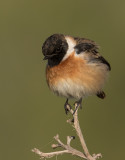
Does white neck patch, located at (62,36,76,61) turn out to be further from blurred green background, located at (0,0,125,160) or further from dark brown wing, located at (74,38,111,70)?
blurred green background, located at (0,0,125,160)

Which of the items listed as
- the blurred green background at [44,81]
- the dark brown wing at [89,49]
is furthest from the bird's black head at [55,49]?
the blurred green background at [44,81]

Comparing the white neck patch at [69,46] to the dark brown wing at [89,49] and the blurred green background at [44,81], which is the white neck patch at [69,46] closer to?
the dark brown wing at [89,49]

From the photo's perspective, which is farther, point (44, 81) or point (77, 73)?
point (44, 81)

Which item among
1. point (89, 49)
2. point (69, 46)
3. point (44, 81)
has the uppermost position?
point (69, 46)

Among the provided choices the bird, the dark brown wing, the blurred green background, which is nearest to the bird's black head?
the bird

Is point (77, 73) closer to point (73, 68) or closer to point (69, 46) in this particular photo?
point (73, 68)

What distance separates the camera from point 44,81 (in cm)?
877

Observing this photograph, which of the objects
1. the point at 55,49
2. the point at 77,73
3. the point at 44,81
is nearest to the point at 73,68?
the point at 77,73

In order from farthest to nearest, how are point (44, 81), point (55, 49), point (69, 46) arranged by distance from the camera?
point (44, 81), point (69, 46), point (55, 49)

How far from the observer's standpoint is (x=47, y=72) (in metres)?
6.01

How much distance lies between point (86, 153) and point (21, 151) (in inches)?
138

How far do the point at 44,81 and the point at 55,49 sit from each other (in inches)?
123

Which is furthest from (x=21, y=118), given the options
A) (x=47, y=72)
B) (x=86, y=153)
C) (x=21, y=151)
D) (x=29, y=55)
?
(x=86, y=153)

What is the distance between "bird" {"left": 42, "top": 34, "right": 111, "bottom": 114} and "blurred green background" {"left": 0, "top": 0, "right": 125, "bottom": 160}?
44.7 inches
